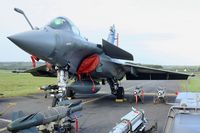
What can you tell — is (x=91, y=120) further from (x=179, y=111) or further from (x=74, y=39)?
(x=179, y=111)

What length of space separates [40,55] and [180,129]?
9275mm

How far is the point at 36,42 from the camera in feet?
42.0

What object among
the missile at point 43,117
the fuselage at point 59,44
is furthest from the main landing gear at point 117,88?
the missile at point 43,117

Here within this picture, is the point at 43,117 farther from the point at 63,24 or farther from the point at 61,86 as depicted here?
the point at 63,24

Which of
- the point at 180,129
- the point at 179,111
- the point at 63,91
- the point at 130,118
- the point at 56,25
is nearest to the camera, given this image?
the point at 180,129

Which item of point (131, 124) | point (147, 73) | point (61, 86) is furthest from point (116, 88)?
point (131, 124)

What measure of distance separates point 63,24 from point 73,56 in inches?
64.7

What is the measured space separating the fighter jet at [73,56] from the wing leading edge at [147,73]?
65mm

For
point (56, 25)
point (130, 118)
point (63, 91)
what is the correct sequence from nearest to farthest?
point (130, 118)
point (63, 91)
point (56, 25)

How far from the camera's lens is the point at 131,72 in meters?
21.0

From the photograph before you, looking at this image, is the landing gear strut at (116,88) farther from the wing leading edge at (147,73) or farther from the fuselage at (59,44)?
the fuselage at (59,44)

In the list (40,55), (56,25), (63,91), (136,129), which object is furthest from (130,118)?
(56,25)

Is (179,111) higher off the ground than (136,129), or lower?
higher

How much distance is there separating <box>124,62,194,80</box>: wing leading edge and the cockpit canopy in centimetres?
604
